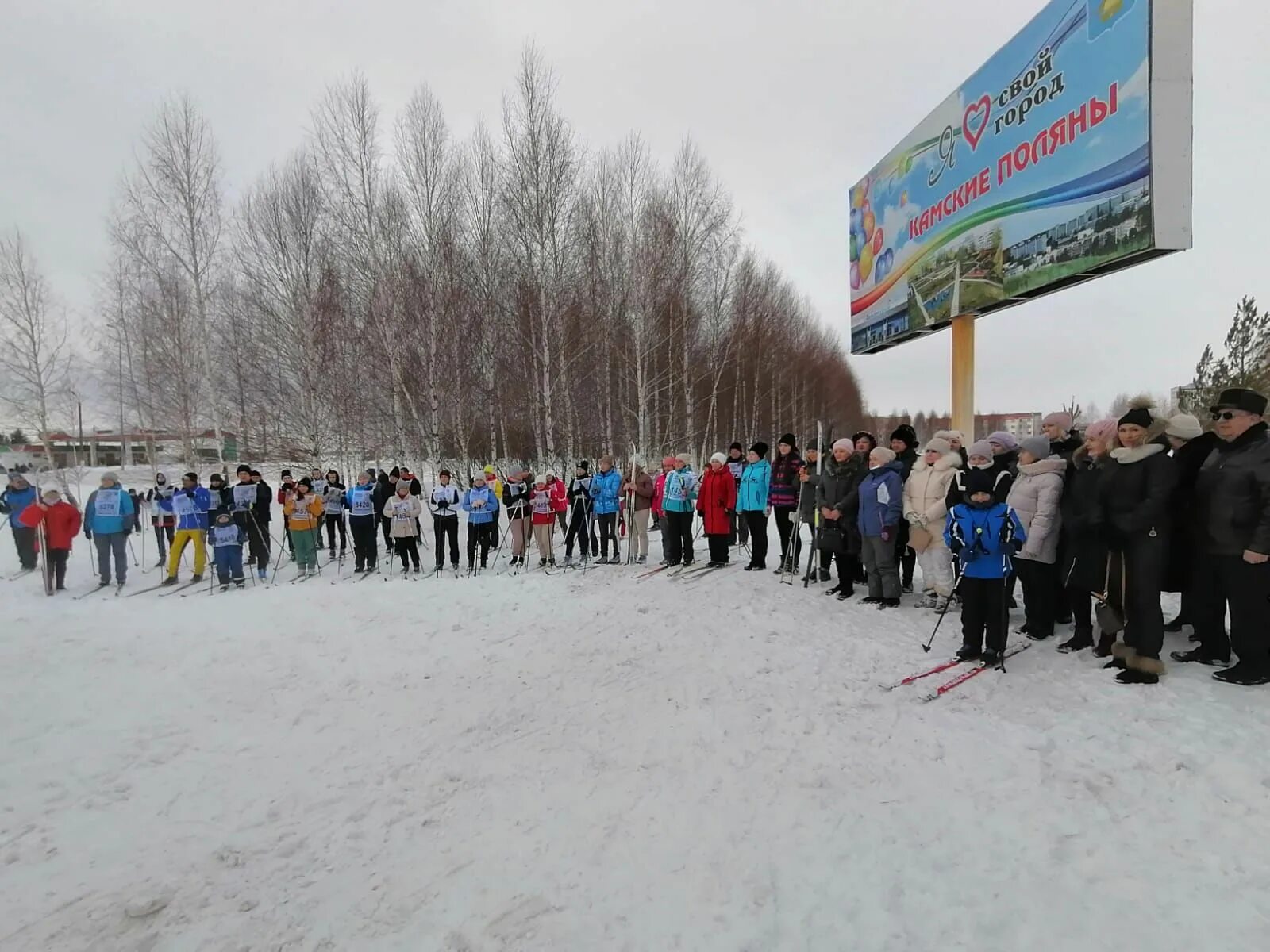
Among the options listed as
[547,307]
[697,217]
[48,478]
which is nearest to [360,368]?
[547,307]

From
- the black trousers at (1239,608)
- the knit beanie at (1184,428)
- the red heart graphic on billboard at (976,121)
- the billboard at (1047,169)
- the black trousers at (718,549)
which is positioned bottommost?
the black trousers at (718,549)

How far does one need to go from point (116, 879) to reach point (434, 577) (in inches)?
268

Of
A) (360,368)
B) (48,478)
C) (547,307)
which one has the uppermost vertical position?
(547,307)

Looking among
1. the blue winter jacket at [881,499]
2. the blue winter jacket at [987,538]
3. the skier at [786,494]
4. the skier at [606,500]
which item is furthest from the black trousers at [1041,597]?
the skier at [606,500]

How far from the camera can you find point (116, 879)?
3328 millimetres

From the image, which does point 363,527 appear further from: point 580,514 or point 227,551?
point 580,514

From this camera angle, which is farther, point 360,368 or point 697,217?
point 697,217

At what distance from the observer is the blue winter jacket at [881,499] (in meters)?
6.70

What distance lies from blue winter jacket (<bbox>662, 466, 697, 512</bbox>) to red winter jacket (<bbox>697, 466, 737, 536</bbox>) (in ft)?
1.00

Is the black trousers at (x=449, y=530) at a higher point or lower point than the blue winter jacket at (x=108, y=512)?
lower

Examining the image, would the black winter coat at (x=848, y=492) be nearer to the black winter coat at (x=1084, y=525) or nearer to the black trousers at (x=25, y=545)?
the black winter coat at (x=1084, y=525)

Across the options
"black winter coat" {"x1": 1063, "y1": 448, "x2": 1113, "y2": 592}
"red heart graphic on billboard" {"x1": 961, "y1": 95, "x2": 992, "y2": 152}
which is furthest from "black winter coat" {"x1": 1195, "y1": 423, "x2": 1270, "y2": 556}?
"red heart graphic on billboard" {"x1": 961, "y1": 95, "x2": 992, "y2": 152}

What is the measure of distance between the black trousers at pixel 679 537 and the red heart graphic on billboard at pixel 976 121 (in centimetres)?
752

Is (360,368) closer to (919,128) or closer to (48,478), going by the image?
(48,478)
